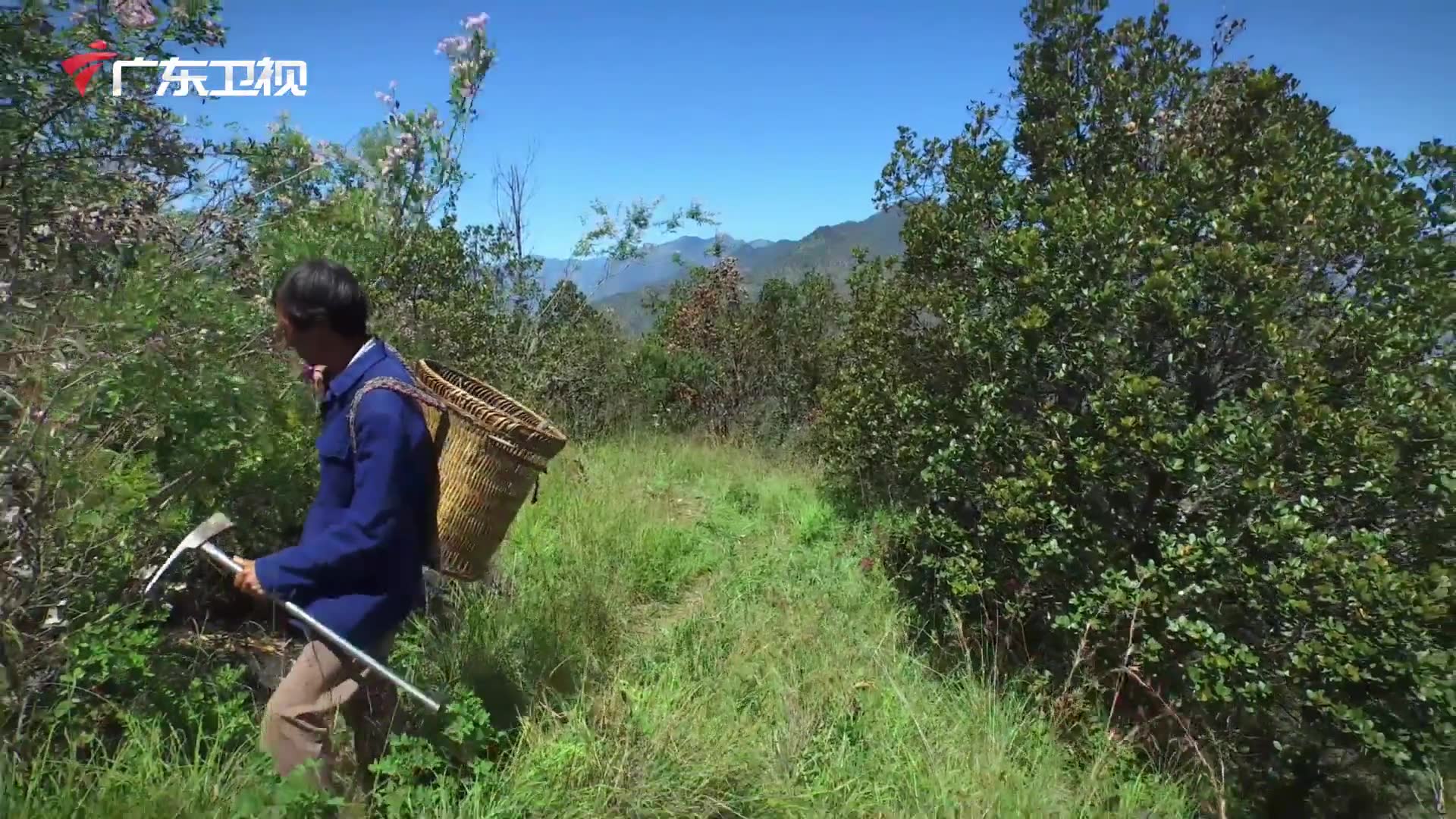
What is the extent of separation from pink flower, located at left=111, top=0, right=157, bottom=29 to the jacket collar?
1604 millimetres

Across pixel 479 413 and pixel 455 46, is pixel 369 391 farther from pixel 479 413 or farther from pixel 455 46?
pixel 455 46

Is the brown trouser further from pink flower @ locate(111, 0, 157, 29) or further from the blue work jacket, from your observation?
pink flower @ locate(111, 0, 157, 29)

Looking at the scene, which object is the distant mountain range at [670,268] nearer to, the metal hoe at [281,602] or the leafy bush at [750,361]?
the leafy bush at [750,361]

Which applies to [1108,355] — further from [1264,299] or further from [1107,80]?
[1107,80]

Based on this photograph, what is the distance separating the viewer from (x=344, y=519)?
2.13 meters

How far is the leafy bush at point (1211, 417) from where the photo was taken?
2721mm

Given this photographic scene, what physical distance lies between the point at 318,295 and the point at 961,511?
296 cm

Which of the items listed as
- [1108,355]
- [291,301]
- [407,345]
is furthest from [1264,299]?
[407,345]

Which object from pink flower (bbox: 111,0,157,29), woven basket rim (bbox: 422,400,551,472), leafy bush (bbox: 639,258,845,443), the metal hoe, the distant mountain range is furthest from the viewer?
leafy bush (bbox: 639,258,845,443)

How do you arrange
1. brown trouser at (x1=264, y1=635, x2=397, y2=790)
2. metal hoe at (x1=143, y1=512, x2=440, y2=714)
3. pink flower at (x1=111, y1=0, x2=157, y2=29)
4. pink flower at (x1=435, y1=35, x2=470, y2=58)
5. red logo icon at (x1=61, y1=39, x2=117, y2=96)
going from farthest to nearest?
pink flower at (x1=435, y1=35, x2=470, y2=58)
pink flower at (x1=111, y1=0, x2=157, y2=29)
red logo icon at (x1=61, y1=39, x2=117, y2=96)
brown trouser at (x1=264, y1=635, x2=397, y2=790)
metal hoe at (x1=143, y1=512, x2=440, y2=714)

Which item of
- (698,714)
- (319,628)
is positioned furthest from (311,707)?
(698,714)

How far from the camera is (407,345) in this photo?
5066 mm

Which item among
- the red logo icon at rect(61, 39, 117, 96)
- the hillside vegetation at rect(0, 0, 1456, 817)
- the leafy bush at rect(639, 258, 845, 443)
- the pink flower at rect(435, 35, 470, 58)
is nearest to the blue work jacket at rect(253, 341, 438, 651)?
the hillside vegetation at rect(0, 0, 1456, 817)

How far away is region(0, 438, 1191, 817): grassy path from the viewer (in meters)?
2.56
